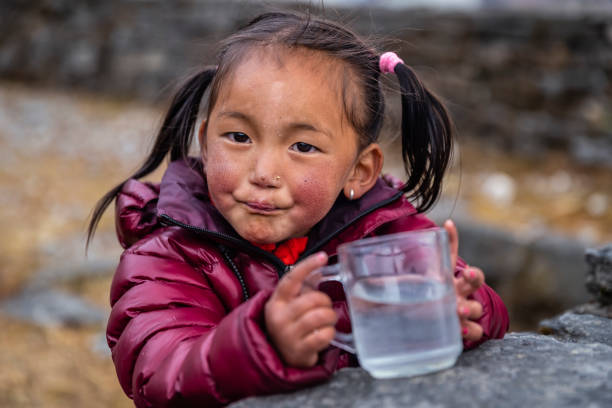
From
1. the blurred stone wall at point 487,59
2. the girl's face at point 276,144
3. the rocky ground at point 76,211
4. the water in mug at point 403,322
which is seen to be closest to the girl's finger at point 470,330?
the water in mug at point 403,322

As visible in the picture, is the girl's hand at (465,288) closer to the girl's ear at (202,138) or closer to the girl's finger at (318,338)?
the girl's finger at (318,338)

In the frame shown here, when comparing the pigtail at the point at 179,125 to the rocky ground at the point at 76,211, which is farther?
the rocky ground at the point at 76,211

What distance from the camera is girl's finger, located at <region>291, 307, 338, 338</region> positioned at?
1.28 metres

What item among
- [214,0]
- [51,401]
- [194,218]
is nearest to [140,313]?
[194,218]

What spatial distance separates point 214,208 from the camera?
1.89 metres

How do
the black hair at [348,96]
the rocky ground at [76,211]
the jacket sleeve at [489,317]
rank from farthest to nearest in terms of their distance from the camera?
the rocky ground at [76,211]
the black hair at [348,96]
the jacket sleeve at [489,317]

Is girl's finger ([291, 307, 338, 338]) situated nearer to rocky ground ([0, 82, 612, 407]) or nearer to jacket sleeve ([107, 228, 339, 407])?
jacket sleeve ([107, 228, 339, 407])

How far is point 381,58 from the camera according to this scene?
195cm

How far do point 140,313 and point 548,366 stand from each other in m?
0.96

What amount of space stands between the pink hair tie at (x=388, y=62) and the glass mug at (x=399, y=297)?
755mm

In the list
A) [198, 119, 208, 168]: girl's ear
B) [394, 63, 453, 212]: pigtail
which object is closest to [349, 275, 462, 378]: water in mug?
[394, 63, 453, 212]: pigtail

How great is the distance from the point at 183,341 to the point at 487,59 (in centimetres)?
A: 548

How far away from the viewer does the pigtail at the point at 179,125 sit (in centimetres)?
214

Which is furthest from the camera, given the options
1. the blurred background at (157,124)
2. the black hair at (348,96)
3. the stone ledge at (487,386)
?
the blurred background at (157,124)
